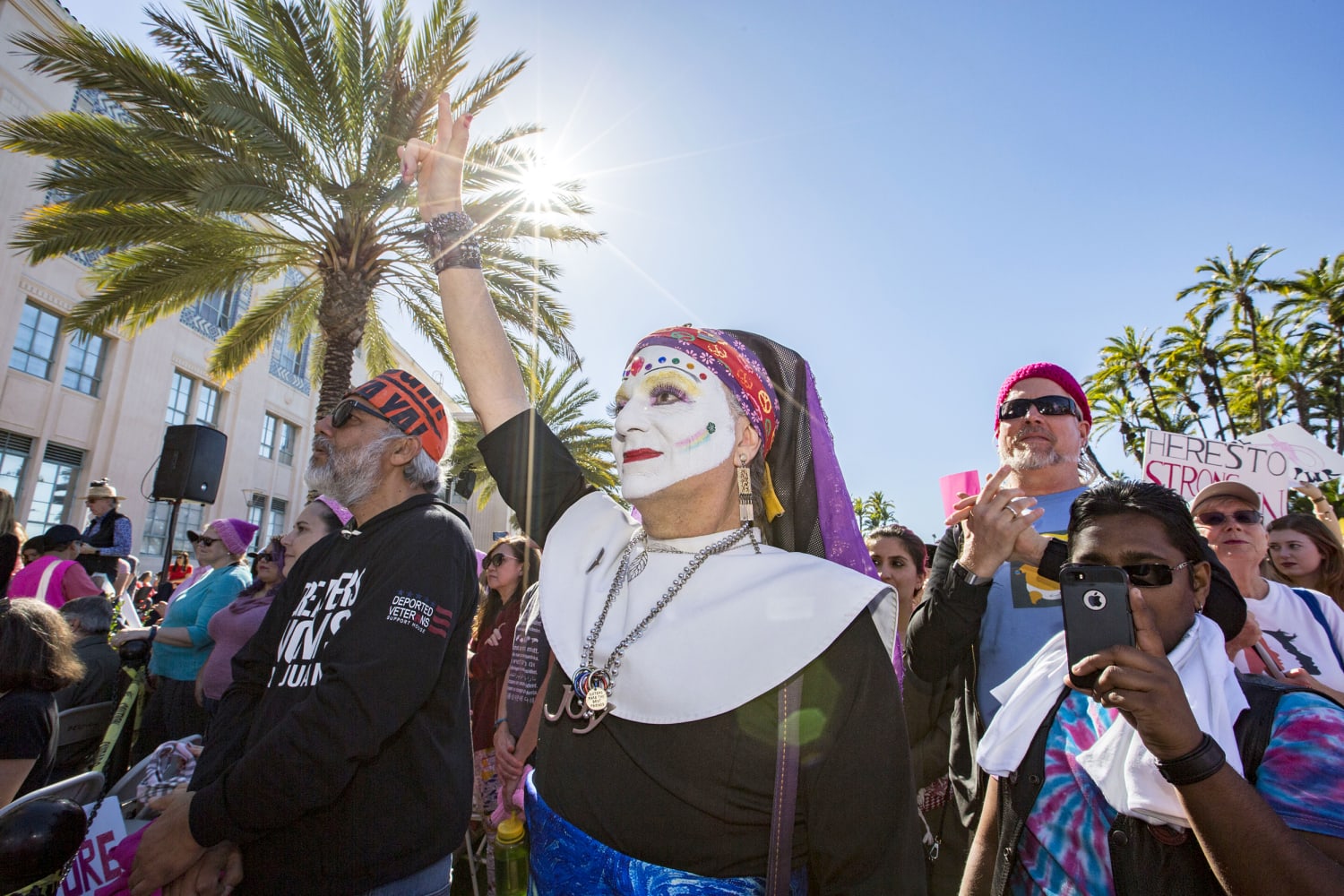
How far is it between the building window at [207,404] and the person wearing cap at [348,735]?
63.6ft

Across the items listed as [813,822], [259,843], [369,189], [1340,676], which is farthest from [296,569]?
[369,189]

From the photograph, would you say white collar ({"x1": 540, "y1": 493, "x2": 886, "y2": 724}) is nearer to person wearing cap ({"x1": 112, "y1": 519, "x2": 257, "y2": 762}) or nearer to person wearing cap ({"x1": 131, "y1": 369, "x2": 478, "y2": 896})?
person wearing cap ({"x1": 131, "y1": 369, "x2": 478, "y2": 896})

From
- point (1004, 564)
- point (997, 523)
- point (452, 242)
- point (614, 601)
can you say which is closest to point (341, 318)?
point (452, 242)

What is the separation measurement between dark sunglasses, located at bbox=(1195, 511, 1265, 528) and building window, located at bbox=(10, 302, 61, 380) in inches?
695

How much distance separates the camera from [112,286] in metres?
8.99

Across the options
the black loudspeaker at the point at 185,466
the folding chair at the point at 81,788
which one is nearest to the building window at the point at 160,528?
the black loudspeaker at the point at 185,466

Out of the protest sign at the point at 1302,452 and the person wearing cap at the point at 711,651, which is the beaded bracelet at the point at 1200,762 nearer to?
the person wearing cap at the point at 711,651

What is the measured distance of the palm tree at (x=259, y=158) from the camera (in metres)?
7.61

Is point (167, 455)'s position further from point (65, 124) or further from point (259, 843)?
Result: point (259, 843)

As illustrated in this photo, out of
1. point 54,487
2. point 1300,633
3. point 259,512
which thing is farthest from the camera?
point 259,512

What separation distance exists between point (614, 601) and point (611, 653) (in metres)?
0.14

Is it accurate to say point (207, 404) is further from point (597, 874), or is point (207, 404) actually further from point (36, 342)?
point (597, 874)

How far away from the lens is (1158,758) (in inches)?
50.5

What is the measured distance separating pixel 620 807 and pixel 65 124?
10.2 metres
